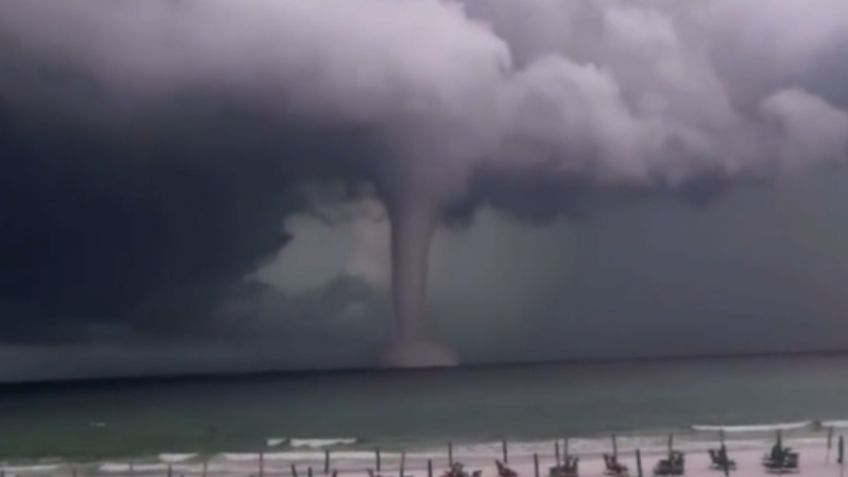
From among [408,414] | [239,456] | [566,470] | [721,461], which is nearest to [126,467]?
[239,456]

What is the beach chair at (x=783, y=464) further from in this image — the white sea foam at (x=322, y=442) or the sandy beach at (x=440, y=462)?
the white sea foam at (x=322, y=442)

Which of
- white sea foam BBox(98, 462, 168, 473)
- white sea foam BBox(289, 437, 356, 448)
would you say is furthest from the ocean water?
white sea foam BBox(98, 462, 168, 473)

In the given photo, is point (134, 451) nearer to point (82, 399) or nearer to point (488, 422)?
point (488, 422)

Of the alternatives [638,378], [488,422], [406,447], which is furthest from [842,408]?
[638,378]

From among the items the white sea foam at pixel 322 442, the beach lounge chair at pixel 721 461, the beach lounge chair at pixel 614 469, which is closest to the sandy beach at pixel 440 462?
the beach lounge chair at pixel 721 461

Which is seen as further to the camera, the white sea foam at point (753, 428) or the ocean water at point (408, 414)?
the ocean water at point (408, 414)

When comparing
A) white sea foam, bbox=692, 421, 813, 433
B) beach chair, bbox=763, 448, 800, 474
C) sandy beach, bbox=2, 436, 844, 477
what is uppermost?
white sea foam, bbox=692, 421, 813, 433

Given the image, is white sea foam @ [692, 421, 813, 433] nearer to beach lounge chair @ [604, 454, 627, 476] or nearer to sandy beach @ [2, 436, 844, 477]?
sandy beach @ [2, 436, 844, 477]
